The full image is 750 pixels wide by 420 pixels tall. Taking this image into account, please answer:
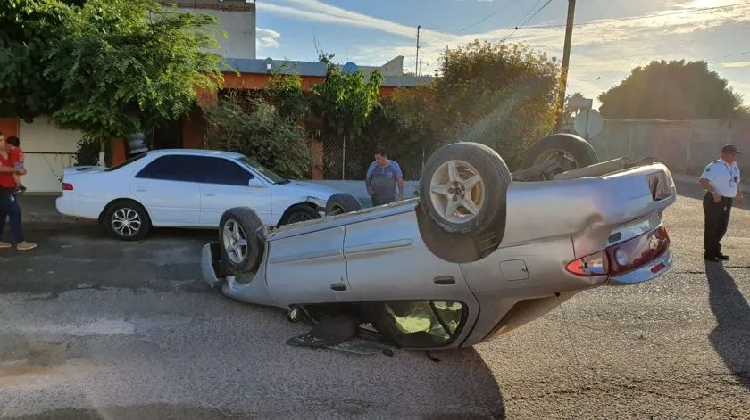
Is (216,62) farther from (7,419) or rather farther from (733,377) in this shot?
(733,377)

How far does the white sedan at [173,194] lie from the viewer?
8.66 metres

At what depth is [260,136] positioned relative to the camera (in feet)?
39.8

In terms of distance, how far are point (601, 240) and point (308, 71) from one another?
38.9 feet

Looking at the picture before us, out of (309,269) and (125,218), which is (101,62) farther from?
(309,269)

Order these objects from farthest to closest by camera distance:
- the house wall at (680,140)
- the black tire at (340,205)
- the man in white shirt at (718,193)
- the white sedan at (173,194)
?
the house wall at (680,140) → the white sedan at (173,194) → the man in white shirt at (718,193) → the black tire at (340,205)

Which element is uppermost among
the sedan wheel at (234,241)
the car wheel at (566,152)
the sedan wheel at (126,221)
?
the car wheel at (566,152)


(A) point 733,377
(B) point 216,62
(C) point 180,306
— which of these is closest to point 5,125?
(B) point 216,62

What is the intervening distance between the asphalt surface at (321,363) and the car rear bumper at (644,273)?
3.03 feet

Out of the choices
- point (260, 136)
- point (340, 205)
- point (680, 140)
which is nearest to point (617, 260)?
point (340, 205)

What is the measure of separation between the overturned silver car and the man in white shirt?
482cm

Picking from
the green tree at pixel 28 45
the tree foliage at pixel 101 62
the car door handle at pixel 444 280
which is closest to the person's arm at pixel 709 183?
the car door handle at pixel 444 280

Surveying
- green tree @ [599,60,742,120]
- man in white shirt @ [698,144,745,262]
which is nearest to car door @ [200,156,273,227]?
man in white shirt @ [698,144,745,262]

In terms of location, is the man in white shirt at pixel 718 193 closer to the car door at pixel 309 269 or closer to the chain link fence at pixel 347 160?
the car door at pixel 309 269

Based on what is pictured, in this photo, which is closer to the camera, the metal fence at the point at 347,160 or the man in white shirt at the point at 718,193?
the man in white shirt at the point at 718,193
